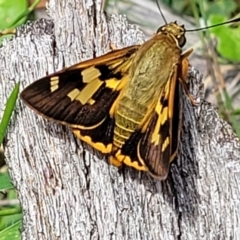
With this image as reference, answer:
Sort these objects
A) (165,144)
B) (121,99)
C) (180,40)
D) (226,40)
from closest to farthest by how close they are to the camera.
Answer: (165,144)
(121,99)
(180,40)
(226,40)

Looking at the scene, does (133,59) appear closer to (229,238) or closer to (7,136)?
(7,136)

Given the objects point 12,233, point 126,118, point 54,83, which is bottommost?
point 12,233

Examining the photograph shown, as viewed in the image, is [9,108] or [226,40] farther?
[226,40]

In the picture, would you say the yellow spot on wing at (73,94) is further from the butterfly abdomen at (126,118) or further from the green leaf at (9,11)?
the green leaf at (9,11)

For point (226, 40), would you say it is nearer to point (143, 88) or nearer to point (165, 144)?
point (143, 88)

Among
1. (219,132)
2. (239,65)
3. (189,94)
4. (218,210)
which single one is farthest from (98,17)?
(239,65)

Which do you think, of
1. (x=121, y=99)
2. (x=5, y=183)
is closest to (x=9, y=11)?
(x=5, y=183)

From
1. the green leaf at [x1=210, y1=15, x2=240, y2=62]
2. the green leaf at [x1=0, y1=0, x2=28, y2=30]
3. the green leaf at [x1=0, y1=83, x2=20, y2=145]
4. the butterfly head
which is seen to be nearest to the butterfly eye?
the butterfly head

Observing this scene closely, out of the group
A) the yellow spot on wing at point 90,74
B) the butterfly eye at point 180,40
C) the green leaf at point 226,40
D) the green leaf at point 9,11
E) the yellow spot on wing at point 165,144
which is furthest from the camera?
the green leaf at point 226,40

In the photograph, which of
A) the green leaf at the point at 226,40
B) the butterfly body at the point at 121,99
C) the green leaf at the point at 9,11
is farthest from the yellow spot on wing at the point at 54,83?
the green leaf at the point at 226,40
